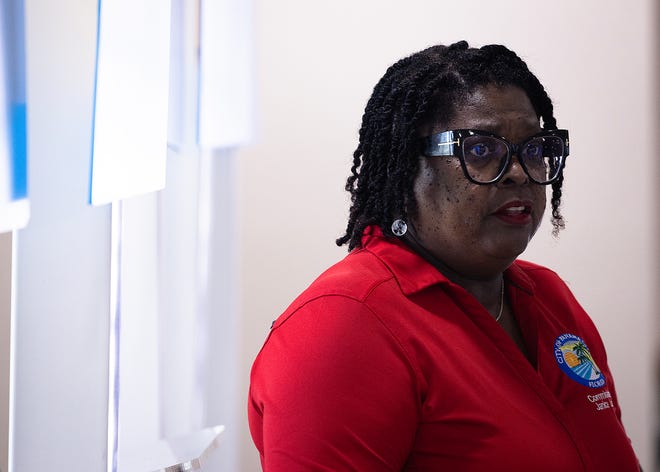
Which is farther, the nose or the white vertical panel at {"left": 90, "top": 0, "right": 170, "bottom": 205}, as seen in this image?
the nose

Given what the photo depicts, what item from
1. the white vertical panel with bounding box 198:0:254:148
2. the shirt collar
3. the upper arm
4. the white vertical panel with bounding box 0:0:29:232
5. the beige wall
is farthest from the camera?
the beige wall

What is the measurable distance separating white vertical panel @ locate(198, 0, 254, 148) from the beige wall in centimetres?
24

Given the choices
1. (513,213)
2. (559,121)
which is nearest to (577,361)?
(513,213)

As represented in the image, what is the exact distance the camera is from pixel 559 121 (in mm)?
2258

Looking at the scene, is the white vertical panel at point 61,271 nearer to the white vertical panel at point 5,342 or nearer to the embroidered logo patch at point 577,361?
the white vertical panel at point 5,342

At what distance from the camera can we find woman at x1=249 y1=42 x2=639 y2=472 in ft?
2.98

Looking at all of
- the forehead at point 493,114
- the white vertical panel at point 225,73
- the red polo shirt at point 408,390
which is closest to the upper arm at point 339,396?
the red polo shirt at point 408,390

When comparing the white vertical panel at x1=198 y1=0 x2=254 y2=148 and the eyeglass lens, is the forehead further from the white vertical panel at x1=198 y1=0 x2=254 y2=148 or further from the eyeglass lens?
the white vertical panel at x1=198 y1=0 x2=254 y2=148

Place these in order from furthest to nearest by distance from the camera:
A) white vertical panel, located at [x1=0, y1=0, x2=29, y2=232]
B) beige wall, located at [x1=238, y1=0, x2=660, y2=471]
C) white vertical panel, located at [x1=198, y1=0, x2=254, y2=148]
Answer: beige wall, located at [x1=238, y1=0, x2=660, y2=471] < white vertical panel, located at [x1=198, y1=0, x2=254, y2=148] < white vertical panel, located at [x1=0, y1=0, x2=29, y2=232]

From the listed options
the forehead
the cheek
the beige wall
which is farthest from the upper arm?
the beige wall

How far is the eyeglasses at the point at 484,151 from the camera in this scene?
106cm

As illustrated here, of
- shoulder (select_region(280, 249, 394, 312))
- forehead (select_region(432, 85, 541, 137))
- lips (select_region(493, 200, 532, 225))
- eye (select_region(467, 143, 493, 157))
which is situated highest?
forehead (select_region(432, 85, 541, 137))

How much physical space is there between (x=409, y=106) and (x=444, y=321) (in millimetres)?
334

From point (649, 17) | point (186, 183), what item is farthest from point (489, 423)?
point (649, 17)
